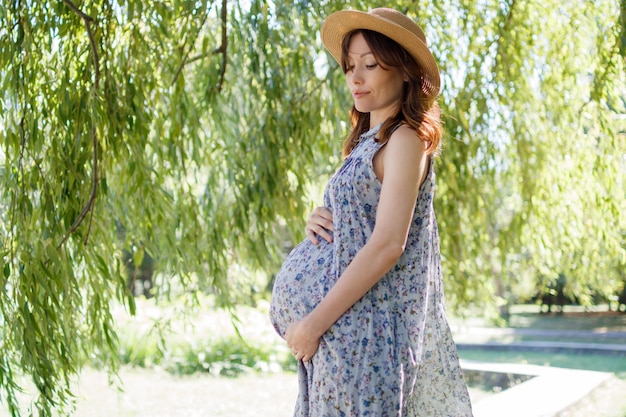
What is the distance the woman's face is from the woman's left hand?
541mm

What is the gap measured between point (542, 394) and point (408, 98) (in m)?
4.69

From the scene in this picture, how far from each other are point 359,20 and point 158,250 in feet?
7.19

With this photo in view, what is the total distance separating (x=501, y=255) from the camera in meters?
4.93

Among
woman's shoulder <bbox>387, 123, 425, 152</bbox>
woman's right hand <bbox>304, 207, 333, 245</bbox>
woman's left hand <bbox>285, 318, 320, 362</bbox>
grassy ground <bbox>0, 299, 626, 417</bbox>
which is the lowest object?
grassy ground <bbox>0, 299, 626, 417</bbox>

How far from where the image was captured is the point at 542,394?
5980mm

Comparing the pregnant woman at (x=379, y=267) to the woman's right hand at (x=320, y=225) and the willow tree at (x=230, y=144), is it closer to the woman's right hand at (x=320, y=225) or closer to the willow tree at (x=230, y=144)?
the woman's right hand at (x=320, y=225)

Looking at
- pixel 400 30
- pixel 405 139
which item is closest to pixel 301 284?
pixel 405 139

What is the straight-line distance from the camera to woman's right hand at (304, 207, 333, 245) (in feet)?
6.25

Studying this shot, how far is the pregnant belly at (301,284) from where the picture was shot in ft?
5.99

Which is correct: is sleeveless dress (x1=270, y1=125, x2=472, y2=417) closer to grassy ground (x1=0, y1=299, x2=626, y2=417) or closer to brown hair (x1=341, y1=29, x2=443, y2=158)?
brown hair (x1=341, y1=29, x2=443, y2=158)

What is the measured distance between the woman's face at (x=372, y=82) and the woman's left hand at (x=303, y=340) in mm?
541

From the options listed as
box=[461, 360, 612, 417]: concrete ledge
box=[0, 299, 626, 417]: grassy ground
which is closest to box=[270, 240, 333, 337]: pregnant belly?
box=[0, 299, 626, 417]: grassy ground

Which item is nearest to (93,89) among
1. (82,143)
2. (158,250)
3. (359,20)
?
(82,143)

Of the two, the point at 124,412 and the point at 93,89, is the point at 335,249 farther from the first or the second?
the point at 124,412
